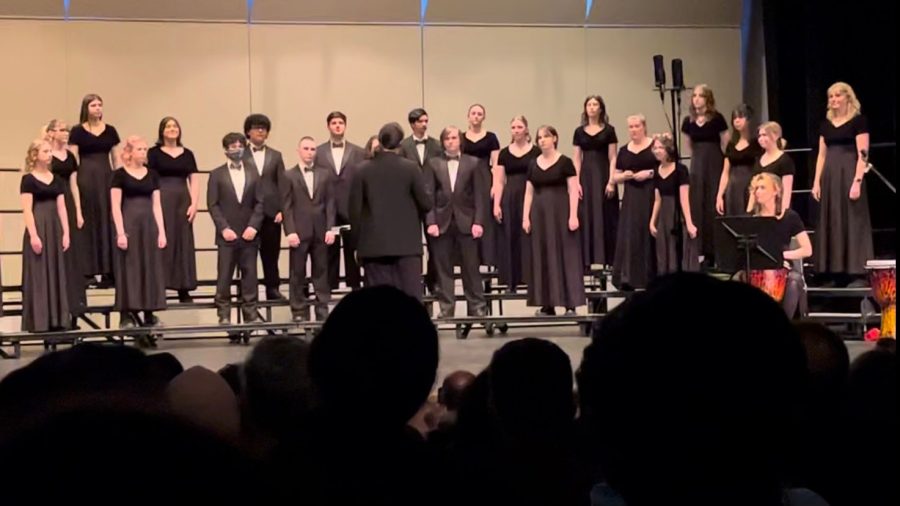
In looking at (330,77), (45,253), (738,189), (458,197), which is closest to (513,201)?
(458,197)

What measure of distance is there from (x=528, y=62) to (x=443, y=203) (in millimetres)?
3865

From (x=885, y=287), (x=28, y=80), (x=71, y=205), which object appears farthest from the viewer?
(x=28, y=80)

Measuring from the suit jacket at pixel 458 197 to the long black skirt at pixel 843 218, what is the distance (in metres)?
2.56

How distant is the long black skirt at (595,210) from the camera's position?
30.9ft

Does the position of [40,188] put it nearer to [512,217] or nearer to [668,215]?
[512,217]

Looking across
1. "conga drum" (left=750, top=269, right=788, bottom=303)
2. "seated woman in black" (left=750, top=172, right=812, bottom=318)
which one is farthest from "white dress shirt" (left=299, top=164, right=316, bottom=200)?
"conga drum" (left=750, top=269, right=788, bottom=303)

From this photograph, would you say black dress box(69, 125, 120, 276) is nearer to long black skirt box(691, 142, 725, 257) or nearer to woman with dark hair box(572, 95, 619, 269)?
woman with dark hair box(572, 95, 619, 269)

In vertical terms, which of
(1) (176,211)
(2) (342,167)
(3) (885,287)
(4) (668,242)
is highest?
(2) (342,167)

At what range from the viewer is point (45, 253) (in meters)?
8.23

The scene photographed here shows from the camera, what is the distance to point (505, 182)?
9258 mm

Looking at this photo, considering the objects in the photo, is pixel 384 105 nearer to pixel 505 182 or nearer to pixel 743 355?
pixel 505 182

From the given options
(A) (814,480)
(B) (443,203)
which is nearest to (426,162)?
(B) (443,203)

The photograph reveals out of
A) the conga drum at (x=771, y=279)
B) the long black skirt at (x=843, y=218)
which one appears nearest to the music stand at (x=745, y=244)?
the conga drum at (x=771, y=279)

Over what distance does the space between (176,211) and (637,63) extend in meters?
5.63
